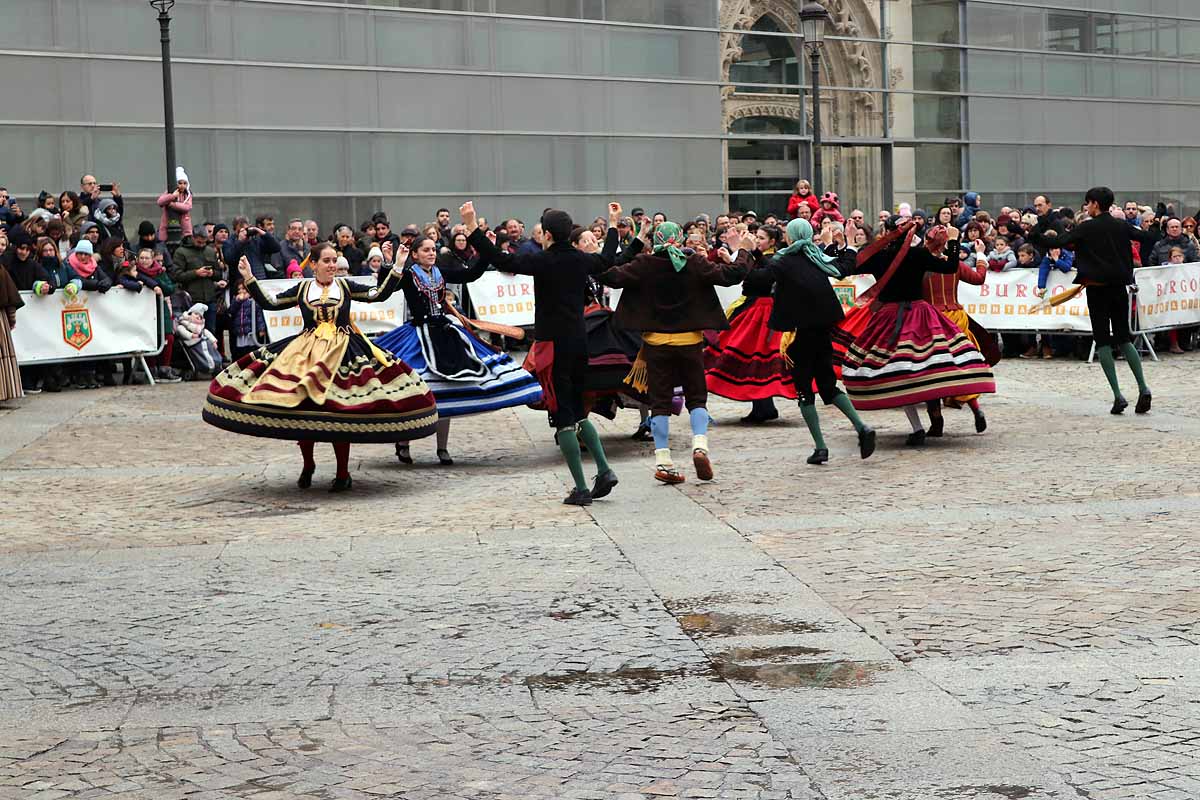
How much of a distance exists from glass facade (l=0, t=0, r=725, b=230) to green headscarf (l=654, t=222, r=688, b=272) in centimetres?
1550

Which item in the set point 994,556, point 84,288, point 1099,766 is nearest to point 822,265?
point 994,556

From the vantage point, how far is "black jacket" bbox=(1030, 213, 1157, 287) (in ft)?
49.2

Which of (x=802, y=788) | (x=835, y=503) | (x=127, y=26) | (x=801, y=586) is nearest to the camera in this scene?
(x=802, y=788)

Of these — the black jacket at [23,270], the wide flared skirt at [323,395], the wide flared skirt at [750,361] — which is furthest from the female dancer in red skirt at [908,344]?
the black jacket at [23,270]

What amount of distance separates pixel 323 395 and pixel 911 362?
4.54 metres

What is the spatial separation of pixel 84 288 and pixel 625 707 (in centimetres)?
1493

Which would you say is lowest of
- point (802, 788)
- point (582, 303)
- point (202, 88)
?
point (802, 788)

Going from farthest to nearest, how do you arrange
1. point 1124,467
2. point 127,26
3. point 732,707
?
1. point 127,26
2. point 1124,467
3. point 732,707

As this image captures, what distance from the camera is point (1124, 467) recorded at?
11.9m

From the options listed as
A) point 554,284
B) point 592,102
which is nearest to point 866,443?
point 554,284

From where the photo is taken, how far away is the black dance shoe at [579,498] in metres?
11.0

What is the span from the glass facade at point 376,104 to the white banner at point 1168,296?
11222 millimetres

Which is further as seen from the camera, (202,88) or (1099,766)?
(202,88)

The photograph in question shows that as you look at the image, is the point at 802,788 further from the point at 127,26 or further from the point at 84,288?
the point at 127,26
